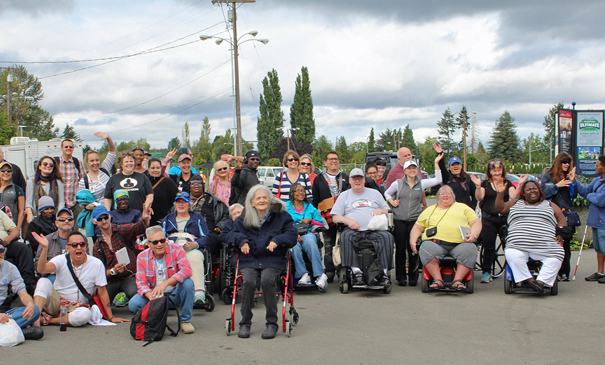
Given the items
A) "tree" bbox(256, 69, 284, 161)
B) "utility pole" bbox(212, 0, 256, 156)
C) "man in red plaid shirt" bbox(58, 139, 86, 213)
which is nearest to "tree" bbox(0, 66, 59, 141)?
"tree" bbox(256, 69, 284, 161)

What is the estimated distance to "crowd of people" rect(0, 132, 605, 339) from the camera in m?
6.50

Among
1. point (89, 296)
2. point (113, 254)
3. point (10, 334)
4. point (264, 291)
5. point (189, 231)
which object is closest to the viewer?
point (10, 334)

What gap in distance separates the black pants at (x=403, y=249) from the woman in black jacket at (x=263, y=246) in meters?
3.00

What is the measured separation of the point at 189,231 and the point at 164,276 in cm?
125

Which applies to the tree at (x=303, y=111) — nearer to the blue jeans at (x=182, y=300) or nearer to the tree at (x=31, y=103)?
the tree at (x=31, y=103)

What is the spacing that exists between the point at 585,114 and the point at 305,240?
11.0 metres

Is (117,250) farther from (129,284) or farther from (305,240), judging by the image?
(305,240)

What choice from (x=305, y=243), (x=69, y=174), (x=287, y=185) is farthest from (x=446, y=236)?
(x=69, y=174)

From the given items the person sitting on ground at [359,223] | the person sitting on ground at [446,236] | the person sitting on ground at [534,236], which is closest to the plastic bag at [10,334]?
the person sitting on ground at [359,223]

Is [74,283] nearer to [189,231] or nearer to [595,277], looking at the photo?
[189,231]

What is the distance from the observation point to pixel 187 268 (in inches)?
257

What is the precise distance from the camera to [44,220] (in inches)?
316

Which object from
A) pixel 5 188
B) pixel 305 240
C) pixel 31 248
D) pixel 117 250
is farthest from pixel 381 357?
pixel 5 188

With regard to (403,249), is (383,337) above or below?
below
